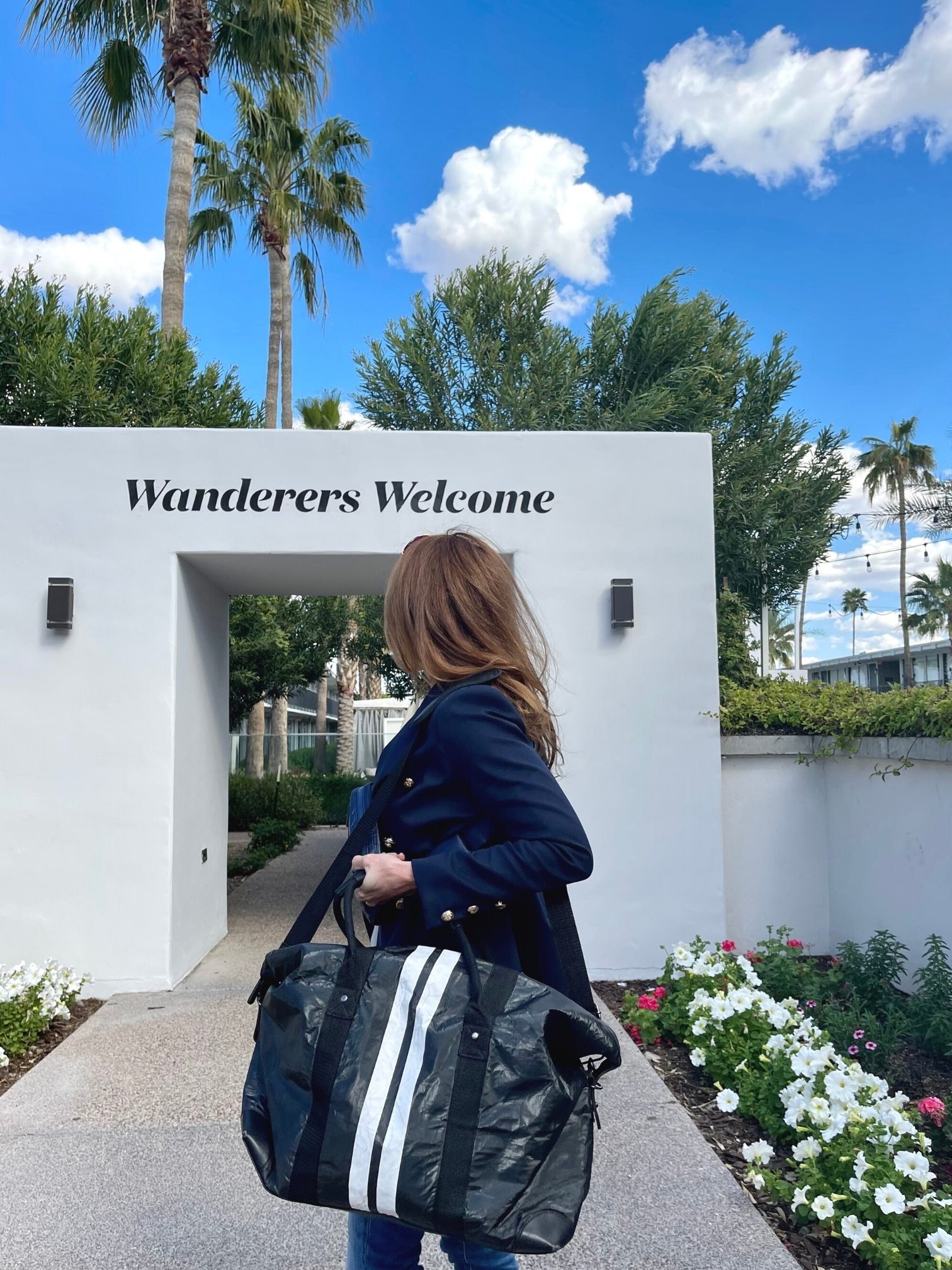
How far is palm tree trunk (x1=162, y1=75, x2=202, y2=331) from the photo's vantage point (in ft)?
42.6

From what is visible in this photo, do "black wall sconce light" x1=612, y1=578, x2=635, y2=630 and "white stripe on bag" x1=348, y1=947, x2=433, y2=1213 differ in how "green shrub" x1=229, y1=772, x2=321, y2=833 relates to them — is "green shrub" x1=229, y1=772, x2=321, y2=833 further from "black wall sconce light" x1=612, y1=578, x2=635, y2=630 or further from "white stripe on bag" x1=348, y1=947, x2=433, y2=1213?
"white stripe on bag" x1=348, y1=947, x2=433, y2=1213

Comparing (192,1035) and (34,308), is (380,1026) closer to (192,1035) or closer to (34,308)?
(192,1035)

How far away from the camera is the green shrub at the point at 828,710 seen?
16.3ft

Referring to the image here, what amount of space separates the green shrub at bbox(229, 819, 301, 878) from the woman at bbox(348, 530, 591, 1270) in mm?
9526

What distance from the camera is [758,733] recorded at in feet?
20.0

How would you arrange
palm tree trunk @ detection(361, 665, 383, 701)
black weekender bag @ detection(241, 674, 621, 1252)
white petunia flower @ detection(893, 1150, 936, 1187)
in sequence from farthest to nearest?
palm tree trunk @ detection(361, 665, 383, 701), white petunia flower @ detection(893, 1150, 936, 1187), black weekender bag @ detection(241, 674, 621, 1252)

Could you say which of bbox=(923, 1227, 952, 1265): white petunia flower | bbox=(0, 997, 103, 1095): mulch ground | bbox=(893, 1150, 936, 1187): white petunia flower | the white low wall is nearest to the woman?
bbox=(923, 1227, 952, 1265): white petunia flower

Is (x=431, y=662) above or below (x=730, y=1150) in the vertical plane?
above

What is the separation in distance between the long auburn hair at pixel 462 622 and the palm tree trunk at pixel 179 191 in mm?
12546

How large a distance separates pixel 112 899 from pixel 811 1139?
4.02 meters

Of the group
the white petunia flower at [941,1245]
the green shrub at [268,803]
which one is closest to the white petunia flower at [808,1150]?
the white petunia flower at [941,1245]

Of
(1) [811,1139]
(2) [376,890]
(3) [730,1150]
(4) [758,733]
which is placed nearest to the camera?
(2) [376,890]

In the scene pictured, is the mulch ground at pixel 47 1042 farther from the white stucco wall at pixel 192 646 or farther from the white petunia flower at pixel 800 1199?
the white petunia flower at pixel 800 1199

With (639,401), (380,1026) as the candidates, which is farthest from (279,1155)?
(639,401)
